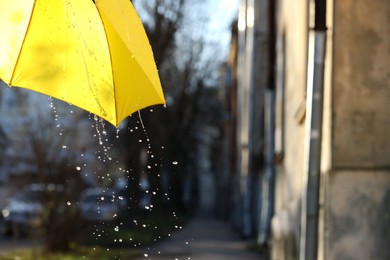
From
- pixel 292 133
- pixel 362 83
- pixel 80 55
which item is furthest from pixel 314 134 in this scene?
pixel 292 133

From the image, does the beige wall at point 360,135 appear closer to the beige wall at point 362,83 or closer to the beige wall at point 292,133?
the beige wall at point 362,83

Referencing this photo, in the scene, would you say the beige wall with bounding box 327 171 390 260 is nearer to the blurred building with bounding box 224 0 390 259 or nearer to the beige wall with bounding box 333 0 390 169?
the blurred building with bounding box 224 0 390 259

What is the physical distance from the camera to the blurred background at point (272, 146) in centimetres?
962

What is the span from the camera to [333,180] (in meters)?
9.66

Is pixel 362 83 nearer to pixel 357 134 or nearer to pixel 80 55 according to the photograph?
pixel 357 134

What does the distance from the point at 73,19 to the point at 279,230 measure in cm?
796

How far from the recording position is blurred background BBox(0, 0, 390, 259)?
9.62m

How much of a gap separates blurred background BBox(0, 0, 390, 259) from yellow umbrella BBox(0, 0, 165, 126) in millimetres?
312

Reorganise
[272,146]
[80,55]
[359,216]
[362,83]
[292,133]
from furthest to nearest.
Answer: [272,146], [292,133], [362,83], [359,216], [80,55]

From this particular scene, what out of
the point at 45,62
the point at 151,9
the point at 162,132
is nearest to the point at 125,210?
the point at 151,9

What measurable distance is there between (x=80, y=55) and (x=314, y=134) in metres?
2.94

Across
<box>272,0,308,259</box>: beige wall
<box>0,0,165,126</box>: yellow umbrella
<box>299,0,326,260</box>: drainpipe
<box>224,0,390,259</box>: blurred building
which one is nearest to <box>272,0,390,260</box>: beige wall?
<box>224,0,390,259</box>: blurred building

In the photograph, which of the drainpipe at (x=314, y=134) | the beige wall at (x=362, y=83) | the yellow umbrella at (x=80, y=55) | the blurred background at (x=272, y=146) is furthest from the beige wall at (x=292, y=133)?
the yellow umbrella at (x=80, y=55)

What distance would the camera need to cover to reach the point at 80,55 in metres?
7.11
